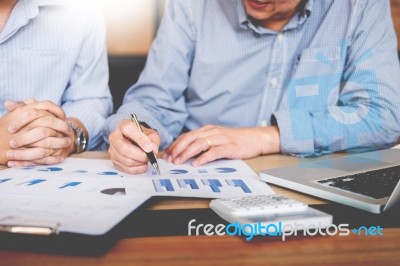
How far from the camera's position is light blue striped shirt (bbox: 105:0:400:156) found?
1377 millimetres

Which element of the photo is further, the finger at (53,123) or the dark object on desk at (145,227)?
the finger at (53,123)

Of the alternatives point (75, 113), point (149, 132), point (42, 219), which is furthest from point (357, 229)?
point (75, 113)

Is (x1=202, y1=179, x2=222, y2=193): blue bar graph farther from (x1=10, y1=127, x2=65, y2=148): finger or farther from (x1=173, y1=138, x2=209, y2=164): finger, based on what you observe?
(x1=10, y1=127, x2=65, y2=148): finger

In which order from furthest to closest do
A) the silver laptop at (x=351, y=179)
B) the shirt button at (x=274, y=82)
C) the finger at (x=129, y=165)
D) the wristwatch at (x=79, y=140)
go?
the shirt button at (x=274, y=82)
the wristwatch at (x=79, y=140)
the finger at (x=129, y=165)
the silver laptop at (x=351, y=179)

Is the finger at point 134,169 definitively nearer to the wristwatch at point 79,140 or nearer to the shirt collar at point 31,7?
the wristwatch at point 79,140

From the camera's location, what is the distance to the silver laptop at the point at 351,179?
0.76 meters

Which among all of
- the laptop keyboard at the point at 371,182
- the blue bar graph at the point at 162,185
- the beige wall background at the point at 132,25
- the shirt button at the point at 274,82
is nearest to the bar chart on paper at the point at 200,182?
the blue bar graph at the point at 162,185

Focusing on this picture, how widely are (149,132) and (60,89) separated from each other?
0.45 metres

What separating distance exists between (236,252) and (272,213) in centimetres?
9

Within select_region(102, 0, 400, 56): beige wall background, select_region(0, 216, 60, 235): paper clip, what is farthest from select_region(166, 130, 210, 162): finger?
select_region(102, 0, 400, 56): beige wall background

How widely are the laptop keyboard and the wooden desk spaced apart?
97 millimetres

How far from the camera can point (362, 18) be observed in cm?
139

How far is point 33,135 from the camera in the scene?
1.06 metres

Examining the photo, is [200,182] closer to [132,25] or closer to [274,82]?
[274,82]
